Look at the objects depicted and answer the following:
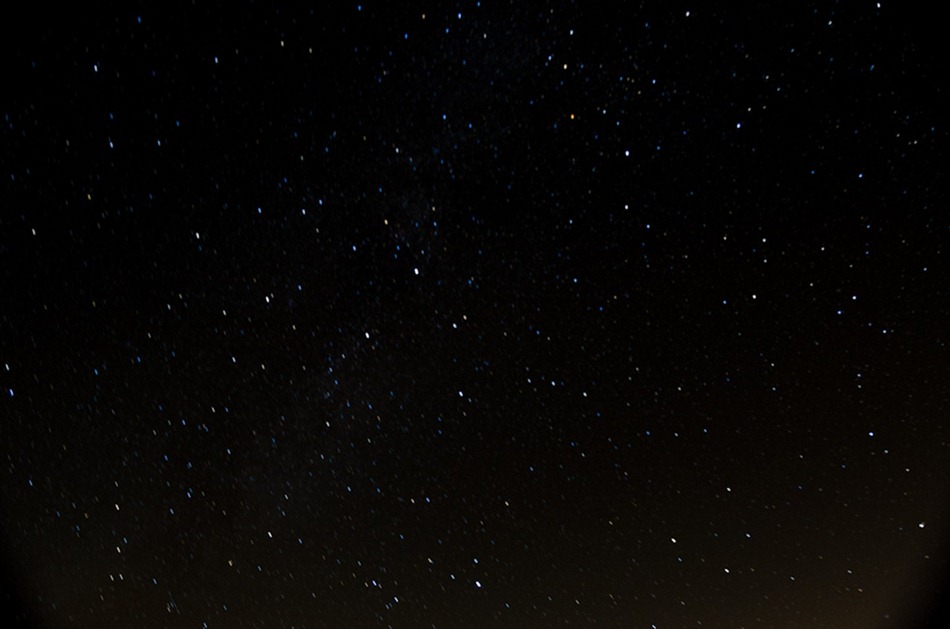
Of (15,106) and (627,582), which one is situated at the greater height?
(15,106)

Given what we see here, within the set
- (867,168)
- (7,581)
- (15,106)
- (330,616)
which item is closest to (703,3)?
(867,168)

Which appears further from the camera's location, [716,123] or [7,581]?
[7,581]

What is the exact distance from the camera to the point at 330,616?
0.73 metres

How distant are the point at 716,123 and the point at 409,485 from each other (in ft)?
1.75

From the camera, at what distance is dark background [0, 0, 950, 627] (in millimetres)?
552

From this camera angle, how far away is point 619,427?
0.67 m

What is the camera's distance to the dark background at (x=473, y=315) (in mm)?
552

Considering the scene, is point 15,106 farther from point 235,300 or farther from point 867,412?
point 867,412

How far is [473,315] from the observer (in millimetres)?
635

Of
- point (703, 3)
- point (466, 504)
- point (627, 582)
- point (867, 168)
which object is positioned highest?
point (703, 3)

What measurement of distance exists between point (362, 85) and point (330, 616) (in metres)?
0.65

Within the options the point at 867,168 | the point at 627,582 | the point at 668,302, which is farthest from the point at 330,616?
the point at 867,168

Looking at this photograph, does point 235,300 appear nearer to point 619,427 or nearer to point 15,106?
point 15,106

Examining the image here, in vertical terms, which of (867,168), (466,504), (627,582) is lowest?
(627,582)
